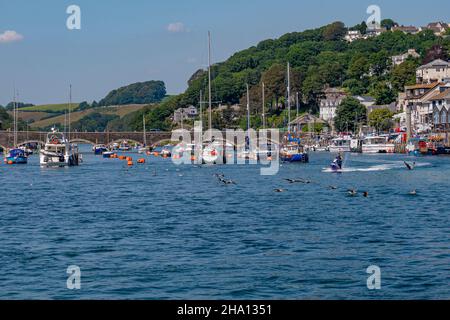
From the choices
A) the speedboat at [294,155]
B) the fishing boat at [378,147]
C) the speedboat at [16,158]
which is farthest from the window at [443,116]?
the speedboat at [16,158]

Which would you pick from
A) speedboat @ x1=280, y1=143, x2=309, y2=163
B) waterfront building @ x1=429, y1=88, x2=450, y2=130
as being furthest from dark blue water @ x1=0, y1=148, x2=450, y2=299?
waterfront building @ x1=429, y1=88, x2=450, y2=130

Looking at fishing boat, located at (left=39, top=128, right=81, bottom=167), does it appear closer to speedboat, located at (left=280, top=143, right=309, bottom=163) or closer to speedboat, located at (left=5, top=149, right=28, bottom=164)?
speedboat, located at (left=5, top=149, right=28, bottom=164)

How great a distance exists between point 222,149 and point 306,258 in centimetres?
10544

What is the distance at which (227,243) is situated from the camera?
41.5 metres

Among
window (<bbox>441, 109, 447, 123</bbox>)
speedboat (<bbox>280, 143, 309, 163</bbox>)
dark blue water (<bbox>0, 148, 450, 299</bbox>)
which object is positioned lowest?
dark blue water (<bbox>0, 148, 450, 299</bbox>)

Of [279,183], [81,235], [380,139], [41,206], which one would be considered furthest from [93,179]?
[380,139]

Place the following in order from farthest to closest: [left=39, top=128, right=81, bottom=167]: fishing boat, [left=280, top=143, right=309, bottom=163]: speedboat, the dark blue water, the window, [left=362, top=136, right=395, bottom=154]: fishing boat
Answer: the window → [left=362, top=136, right=395, bottom=154]: fishing boat → [left=39, top=128, right=81, bottom=167]: fishing boat → [left=280, top=143, right=309, bottom=163]: speedboat → the dark blue water

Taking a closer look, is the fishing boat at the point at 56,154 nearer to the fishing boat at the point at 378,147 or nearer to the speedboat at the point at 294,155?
the speedboat at the point at 294,155

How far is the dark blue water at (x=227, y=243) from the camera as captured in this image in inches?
1226

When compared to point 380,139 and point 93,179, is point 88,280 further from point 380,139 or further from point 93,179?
point 380,139

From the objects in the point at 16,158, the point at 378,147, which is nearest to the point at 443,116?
the point at 378,147

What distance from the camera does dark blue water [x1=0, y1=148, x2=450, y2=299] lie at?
31141 millimetres

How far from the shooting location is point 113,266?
35.6 metres

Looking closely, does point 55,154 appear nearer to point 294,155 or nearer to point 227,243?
point 294,155
